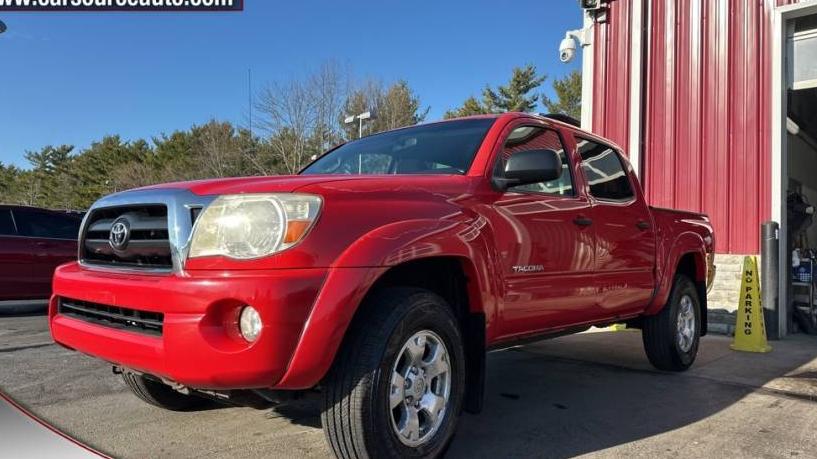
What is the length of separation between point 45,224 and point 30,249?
0.46 metres

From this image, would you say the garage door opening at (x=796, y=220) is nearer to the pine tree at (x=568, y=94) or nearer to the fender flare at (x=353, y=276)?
the fender flare at (x=353, y=276)

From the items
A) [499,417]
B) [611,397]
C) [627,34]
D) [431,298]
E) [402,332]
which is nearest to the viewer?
[402,332]

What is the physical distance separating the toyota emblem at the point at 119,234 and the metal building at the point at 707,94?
783cm

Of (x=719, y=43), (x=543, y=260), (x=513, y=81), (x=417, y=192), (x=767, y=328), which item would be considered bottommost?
(x=767, y=328)

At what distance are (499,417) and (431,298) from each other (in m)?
1.46

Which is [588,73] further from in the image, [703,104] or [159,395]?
[159,395]

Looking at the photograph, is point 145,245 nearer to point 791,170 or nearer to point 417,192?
point 417,192

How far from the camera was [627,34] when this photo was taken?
Answer: 9211 millimetres

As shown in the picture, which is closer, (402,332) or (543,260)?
(402,332)

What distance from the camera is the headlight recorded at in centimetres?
244

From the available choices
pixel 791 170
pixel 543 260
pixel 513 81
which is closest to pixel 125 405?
pixel 543 260

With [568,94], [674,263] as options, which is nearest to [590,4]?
[674,263]

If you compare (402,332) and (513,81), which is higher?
(513,81)

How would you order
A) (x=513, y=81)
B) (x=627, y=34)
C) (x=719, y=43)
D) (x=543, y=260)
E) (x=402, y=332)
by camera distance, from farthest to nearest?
(x=513, y=81), (x=627, y=34), (x=719, y=43), (x=543, y=260), (x=402, y=332)
